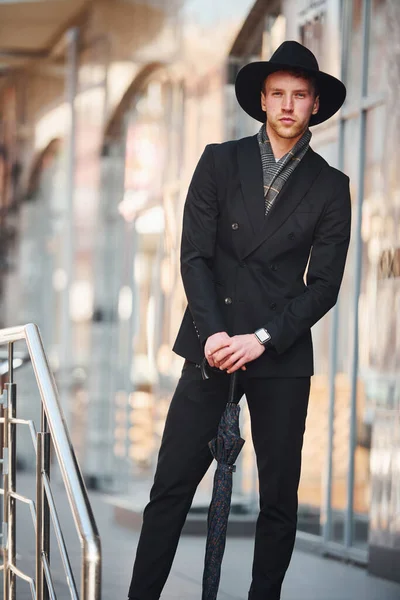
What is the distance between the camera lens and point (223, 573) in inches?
196

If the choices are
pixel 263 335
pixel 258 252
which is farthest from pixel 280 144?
pixel 263 335

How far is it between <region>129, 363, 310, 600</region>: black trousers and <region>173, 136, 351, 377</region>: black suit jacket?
0.08 m

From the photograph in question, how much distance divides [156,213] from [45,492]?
5492mm

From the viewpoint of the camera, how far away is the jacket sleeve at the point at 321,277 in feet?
10.3

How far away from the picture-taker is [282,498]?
321 cm

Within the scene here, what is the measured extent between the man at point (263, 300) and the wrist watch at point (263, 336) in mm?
11

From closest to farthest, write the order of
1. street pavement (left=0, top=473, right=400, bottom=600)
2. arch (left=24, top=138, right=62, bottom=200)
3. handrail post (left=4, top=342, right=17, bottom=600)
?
handrail post (left=4, top=342, right=17, bottom=600) < street pavement (left=0, top=473, right=400, bottom=600) < arch (left=24, top=138, right=62, bottom=200)

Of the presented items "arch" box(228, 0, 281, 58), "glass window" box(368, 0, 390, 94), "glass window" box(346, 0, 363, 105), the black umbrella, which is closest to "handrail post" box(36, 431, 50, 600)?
the black umbrella

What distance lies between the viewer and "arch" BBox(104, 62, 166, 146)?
8.63 meters

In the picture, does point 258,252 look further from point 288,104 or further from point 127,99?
point 127,99

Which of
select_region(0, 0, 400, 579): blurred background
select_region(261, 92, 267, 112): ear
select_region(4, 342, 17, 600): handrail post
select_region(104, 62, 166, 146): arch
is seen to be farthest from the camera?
select_region(104, 62, 166, 146): arch

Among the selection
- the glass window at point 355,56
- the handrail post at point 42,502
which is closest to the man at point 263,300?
the handrail post at point 42,502

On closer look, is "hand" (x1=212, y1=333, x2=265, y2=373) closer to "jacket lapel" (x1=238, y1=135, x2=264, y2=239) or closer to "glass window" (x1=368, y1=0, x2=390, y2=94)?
"jacket lapel" (x1=238, y1=135, x2=264, y2=239)

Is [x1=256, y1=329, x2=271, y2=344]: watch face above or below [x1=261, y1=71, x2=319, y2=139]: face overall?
below
